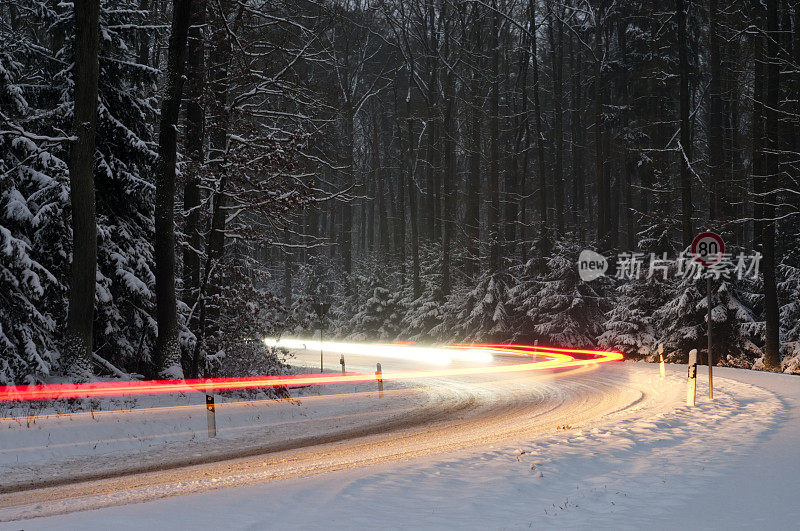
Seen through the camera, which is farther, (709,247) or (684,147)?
(684,147)

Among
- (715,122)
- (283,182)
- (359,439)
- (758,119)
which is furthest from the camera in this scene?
(715,122)

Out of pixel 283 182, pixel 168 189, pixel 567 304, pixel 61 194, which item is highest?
pixel 283 182

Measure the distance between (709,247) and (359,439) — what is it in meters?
8.36

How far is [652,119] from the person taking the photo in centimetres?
3591

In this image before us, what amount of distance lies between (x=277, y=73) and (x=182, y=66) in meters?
3.99

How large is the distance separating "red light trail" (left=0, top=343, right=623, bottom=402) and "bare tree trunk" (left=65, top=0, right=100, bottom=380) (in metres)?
0.51

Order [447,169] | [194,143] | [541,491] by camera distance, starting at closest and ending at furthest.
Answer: [541,491], [194,143], [447,169]

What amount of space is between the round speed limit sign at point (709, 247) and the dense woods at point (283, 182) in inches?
327

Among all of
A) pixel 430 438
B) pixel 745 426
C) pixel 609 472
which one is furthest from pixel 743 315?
pixel 609 472

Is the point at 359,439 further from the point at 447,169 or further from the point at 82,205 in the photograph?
the point at 447,169

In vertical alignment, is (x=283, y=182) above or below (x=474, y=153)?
below

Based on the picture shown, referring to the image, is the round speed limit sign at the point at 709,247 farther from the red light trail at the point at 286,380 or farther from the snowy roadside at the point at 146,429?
the red light trail at the point at 286,380

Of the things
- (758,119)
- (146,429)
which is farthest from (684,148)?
(146,429)

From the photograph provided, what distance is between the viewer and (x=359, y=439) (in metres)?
14.0
